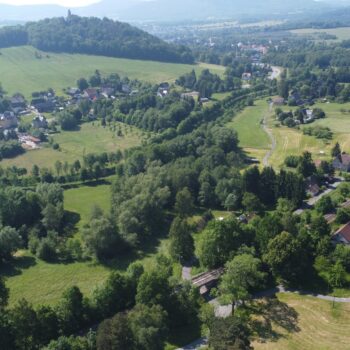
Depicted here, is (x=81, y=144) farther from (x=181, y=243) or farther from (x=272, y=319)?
(x=272, y=319)

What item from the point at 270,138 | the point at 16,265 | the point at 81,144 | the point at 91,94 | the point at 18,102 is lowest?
the point at 16,265

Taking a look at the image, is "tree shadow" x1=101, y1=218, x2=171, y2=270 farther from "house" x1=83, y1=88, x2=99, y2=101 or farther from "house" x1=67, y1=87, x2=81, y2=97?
"house" x1=67, y1=87, x2=81, y2=97

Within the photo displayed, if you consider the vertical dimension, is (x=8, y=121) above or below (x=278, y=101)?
below

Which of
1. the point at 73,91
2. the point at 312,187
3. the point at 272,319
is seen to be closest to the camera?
the point at 272,319

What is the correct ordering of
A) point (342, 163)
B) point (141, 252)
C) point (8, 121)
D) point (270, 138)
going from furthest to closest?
point (8, 121) → point (270, 138) → point (342, 163) → point (141, 252)

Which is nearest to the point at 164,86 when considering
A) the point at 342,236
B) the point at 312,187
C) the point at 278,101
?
the point at 278,101

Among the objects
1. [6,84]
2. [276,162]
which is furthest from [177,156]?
[6,84]

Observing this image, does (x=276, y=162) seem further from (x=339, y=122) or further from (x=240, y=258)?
(x=240, y=258)
